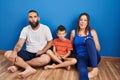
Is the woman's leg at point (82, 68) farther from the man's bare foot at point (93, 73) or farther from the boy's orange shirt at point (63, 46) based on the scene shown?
the boy's orange shirt at point (63, 46)

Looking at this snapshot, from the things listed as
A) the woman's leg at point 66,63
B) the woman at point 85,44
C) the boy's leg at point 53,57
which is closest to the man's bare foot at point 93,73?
the woman at point 85,44

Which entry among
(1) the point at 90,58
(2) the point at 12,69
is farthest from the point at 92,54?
(2) the point at 12,69

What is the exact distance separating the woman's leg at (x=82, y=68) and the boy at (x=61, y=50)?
0.57ft

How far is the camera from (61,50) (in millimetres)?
2936

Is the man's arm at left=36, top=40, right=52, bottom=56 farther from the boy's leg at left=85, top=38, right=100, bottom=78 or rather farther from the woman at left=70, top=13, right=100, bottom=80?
the boy's leg at left=85, top=38, right=100, bottom=78

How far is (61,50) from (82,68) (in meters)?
0.53

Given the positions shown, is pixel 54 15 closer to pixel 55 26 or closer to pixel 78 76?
pixel 55 26

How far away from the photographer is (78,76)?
2523mm

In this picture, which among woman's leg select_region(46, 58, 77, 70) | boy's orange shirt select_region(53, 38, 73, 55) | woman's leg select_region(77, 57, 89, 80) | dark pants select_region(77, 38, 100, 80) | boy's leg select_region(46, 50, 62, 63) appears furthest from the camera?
boy's orange shirt select_region(53, 38, 73, 55)

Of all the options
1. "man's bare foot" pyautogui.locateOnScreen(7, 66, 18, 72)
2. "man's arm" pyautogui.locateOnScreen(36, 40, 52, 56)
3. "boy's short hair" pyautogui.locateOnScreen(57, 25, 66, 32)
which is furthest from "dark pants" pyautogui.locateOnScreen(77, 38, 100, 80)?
"man's bare foot" pyautogui.locateOnScreen(7, 66, 18, 72)

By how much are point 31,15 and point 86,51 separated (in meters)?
0.94

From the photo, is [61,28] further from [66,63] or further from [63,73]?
[63,73]

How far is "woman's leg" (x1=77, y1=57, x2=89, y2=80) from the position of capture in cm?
237

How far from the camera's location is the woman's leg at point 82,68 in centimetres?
237
